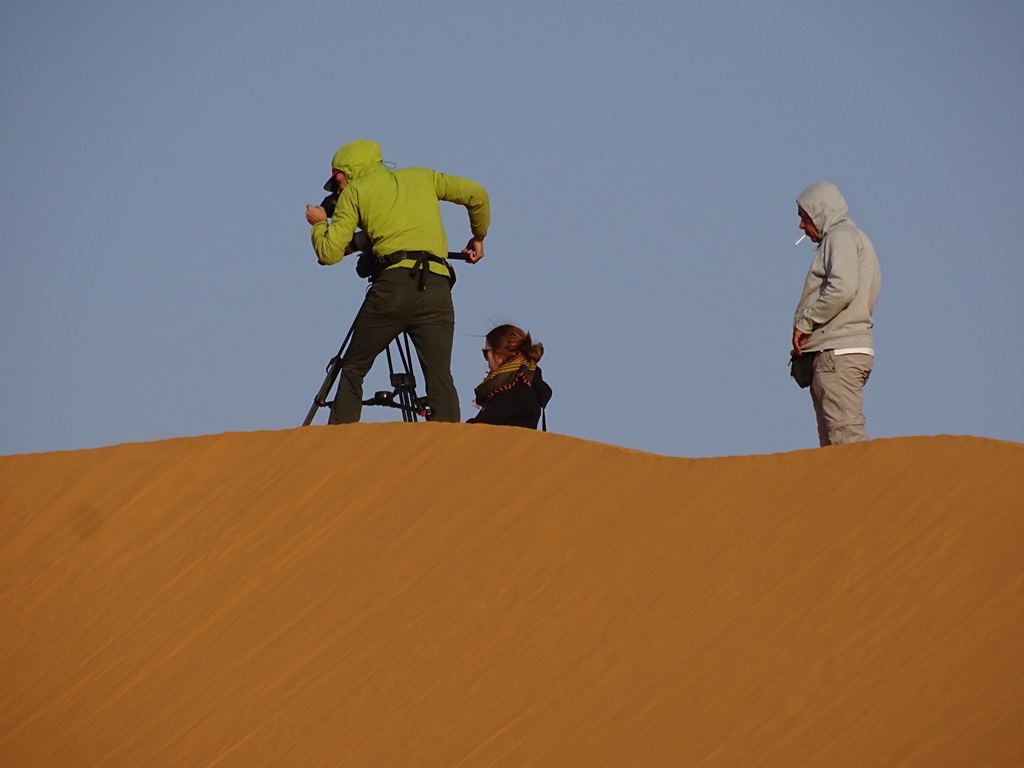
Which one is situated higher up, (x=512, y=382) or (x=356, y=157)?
(x=356, y=157)

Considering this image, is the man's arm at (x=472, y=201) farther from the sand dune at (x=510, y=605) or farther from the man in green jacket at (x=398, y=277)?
the sand dune at (x=510, y=605)

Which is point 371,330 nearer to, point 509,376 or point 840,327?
point 509,376

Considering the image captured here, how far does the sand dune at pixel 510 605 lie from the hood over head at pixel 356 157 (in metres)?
1.70

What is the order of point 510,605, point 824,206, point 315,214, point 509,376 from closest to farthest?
point 510,605, point 824,206, point 509,376, point 315,214

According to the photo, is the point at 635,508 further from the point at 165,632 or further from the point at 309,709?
the point at 165,632

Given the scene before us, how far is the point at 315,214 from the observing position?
923cm

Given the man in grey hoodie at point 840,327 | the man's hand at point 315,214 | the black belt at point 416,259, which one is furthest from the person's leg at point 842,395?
the man's hand at point 315,214

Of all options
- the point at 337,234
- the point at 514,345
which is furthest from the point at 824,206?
the point at 337,234

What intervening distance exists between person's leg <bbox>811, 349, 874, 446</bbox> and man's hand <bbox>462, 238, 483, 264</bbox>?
2.02 m

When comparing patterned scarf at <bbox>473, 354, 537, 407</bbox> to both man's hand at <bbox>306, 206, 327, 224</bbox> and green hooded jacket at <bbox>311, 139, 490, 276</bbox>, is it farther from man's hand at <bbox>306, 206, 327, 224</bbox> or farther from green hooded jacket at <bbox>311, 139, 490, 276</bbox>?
man's hand at <bbox>306, 206, 327, 224</bbox>

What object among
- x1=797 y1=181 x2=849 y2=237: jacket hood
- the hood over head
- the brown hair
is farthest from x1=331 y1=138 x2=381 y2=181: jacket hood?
x1=797 y1=181 x2=849 y2=237: jacket hood

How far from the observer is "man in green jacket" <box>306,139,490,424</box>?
884 centimetres

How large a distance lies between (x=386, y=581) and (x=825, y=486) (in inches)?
78.6

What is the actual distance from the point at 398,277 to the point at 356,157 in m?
0.83
